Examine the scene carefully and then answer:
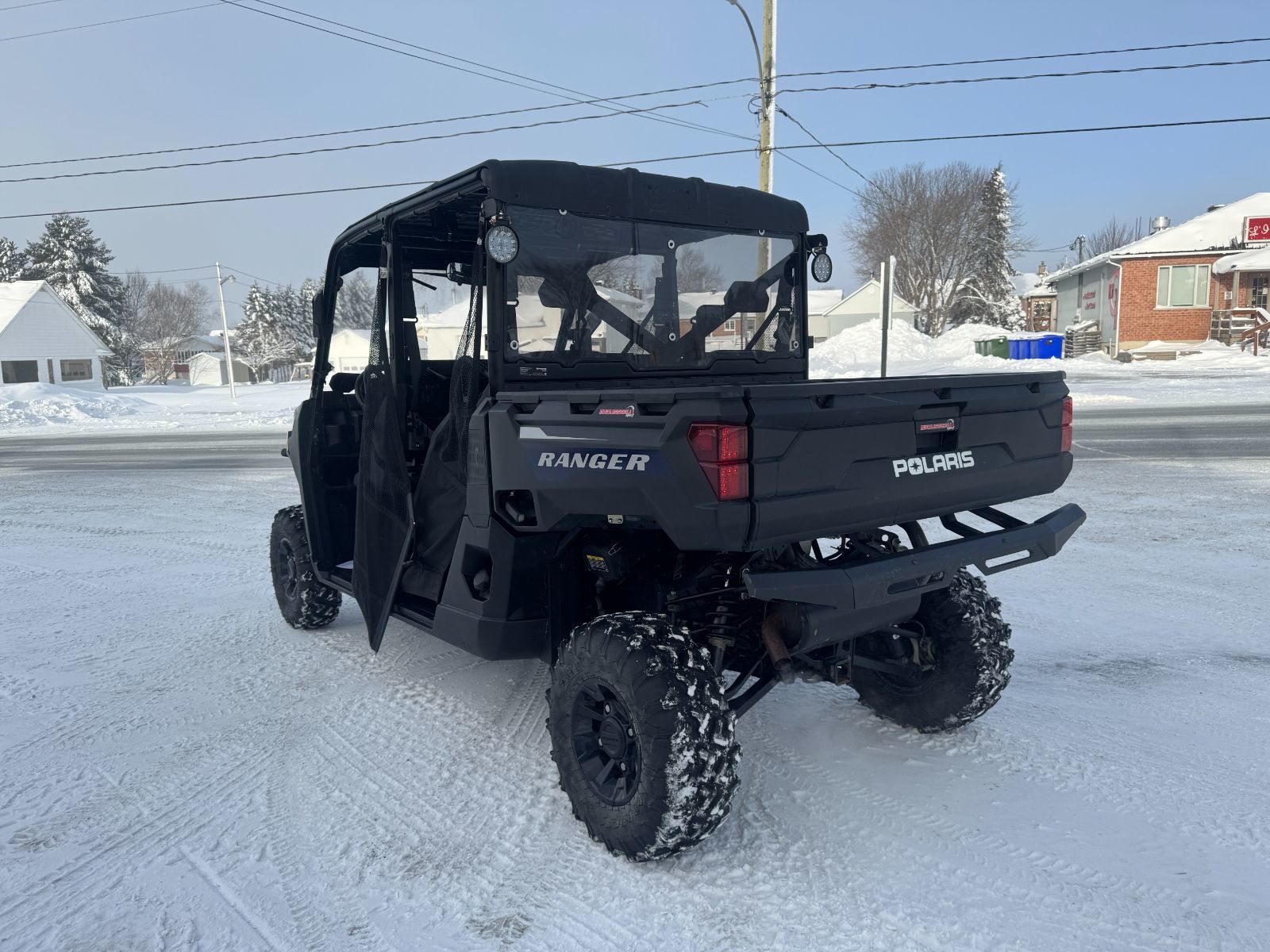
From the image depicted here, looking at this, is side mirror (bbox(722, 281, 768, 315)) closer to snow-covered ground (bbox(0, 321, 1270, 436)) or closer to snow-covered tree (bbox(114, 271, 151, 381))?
snow-covered ground (bbox(0, 321, 1270, 436))

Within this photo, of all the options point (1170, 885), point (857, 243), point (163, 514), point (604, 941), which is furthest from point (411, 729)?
point (857, 243)

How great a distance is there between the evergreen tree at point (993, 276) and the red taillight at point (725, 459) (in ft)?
181

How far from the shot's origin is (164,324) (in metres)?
80.8

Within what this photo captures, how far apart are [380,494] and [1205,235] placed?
4012cm

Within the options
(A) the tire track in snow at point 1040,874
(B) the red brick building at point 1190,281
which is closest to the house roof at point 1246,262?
(B) the red brick building at point 1190,281

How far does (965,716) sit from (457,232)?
10.5 feet

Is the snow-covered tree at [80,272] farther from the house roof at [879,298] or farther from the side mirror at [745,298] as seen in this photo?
the side mirror at [745,298]

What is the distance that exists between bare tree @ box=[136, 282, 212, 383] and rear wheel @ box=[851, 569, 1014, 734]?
7869cm

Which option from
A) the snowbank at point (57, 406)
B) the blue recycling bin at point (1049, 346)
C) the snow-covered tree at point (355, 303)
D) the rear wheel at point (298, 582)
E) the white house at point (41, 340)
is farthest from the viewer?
the white house at point (41, 340)

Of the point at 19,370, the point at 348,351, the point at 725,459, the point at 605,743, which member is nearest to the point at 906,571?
the point at 725,459

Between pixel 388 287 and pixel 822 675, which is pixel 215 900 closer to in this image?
pixel 822 675

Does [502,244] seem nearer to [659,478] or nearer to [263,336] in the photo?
[659,478]

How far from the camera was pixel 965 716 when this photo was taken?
3.84 meters

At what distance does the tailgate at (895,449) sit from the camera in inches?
108
